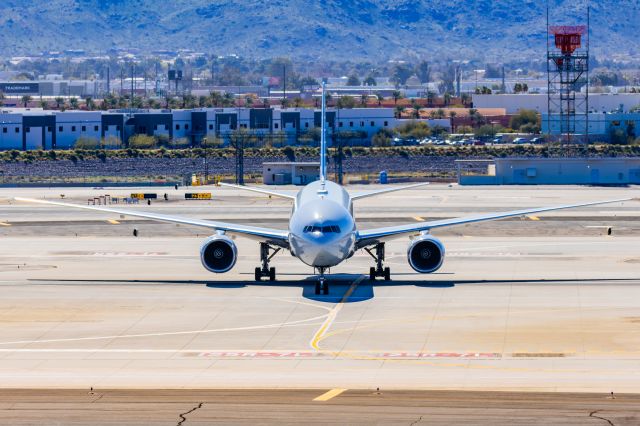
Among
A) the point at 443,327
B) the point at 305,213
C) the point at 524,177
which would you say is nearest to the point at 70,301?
the point at 305,213

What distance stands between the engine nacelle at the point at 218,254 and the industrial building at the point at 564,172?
89364 millimetres

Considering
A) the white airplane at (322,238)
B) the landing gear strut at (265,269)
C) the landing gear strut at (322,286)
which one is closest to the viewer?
the white airplane at (322,238)

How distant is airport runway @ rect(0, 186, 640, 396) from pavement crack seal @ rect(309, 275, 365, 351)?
0.48 ft

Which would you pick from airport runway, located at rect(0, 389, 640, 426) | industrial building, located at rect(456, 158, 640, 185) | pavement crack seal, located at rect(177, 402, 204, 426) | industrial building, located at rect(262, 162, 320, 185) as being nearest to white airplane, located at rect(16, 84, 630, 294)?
airport runway, located at rect(0, 389, 640, 426)

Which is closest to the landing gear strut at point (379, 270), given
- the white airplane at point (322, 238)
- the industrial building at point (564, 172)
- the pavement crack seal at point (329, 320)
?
the white airplane at point (322, 238)

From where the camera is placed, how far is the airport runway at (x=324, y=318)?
42906 millimetres

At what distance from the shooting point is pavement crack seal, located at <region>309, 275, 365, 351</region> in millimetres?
49312

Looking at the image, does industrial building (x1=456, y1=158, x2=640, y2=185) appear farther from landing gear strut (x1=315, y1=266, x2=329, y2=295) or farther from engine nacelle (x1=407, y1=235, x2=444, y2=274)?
landing gear strut (x1=315, y1=266, x2=329, y2=295)

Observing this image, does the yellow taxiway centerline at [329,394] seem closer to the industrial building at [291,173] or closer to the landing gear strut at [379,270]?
the landing gear strut at [379,270]

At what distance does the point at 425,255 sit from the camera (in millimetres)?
63594

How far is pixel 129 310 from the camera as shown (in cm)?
5644

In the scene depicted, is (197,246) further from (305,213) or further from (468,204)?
(468,204)

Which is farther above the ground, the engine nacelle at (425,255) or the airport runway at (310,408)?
the engine nacelle at (425,255)

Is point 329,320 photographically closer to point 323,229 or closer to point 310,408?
point 323,229
